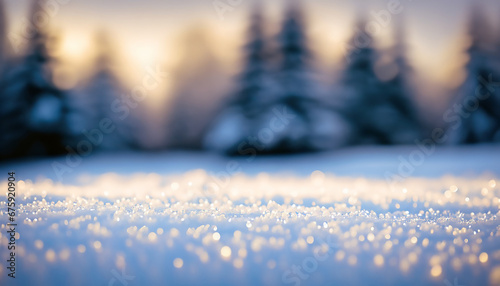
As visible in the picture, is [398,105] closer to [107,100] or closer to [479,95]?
[479,95]

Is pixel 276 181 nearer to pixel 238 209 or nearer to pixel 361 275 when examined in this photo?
pixel 238 209

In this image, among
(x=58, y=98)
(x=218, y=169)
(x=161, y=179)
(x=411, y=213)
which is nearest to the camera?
(x=411, y=213)

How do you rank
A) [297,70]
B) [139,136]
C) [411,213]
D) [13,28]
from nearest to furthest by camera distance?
[411,213]
[13,28]
[297,70]
[139,136]

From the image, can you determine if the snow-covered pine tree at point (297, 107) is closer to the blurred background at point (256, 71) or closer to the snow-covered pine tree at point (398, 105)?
the blurred background at point (256, 71)

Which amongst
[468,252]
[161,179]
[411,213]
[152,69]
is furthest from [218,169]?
[468,252]

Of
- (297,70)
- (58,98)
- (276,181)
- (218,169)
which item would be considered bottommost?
(276,181)

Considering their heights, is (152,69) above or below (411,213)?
above
